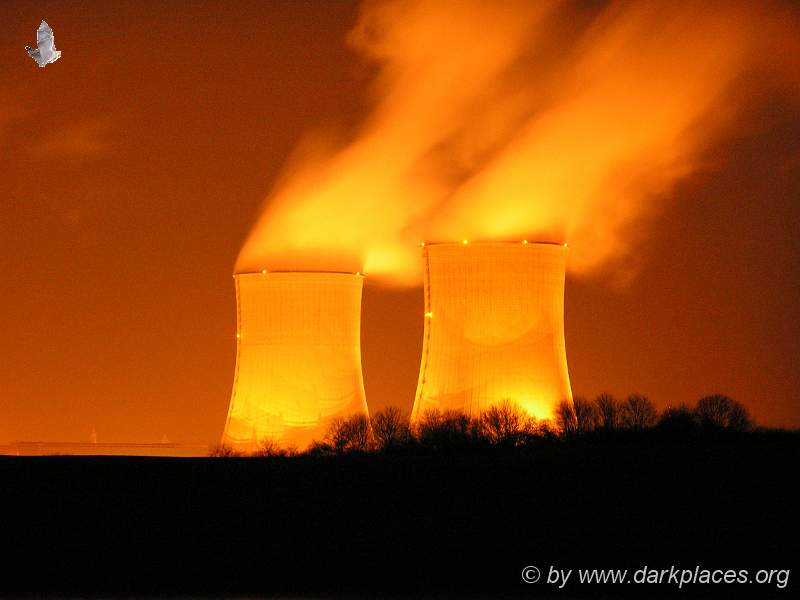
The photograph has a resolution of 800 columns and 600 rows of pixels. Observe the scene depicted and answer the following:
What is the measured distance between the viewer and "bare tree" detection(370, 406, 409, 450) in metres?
33.0

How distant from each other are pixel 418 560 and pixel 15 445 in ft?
57.1

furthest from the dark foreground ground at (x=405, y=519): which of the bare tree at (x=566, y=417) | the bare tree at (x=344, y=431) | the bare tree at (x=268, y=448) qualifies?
the bare tree at (x=344, y=431)

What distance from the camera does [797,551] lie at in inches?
992

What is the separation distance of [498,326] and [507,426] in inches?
75.9

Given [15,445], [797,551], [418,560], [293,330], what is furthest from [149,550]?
[15,445]

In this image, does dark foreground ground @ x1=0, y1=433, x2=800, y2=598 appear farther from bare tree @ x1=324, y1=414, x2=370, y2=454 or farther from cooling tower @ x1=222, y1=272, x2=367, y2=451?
bare tree @ x1=324, y1=414, x2=370, y2=454

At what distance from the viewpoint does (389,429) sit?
1339 inches

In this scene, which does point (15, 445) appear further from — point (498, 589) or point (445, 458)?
point (498, 589)

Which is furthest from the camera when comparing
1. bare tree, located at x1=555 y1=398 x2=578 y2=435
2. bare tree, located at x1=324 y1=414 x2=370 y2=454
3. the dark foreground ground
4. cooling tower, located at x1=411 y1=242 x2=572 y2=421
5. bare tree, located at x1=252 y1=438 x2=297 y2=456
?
bare tree, located at x1=324 y1=414 x2=370 y2=454

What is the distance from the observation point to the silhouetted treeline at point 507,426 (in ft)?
95.9
